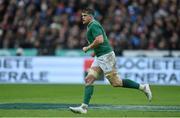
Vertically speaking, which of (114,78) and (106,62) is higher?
(106,62)

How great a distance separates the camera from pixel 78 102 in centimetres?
1569

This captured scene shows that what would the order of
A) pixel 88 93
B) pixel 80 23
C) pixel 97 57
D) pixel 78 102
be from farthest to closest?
pixel 80 23, pixel 78 102, pixel 97 57, pixel 88 93

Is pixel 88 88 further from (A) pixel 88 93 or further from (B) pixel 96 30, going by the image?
(B) pixel 96 30

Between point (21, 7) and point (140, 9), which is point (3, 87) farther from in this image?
point (140, 9)

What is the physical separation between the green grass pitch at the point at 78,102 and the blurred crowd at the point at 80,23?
3638mm

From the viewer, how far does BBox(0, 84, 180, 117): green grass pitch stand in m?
12.9

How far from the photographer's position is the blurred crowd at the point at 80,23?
25562mm

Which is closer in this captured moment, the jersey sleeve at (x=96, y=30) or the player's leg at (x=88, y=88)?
the player's leg at (x=88, y=88)

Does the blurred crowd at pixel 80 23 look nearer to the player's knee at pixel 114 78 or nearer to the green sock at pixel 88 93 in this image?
A: the player's knee at pixel 114 78

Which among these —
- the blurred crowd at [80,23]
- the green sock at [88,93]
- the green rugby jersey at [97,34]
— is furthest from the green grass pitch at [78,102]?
the blurred crowd at [80,23]

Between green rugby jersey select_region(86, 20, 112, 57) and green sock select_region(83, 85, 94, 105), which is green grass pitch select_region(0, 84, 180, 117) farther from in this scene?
green rugby jersey select_region(86, 20, 112, 57)

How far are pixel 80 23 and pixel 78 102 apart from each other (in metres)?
11.1

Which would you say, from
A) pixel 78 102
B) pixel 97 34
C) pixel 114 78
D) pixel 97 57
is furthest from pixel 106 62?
pixel 78 102

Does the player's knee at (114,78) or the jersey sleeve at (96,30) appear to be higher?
the jersey sleeve at (96,30)
